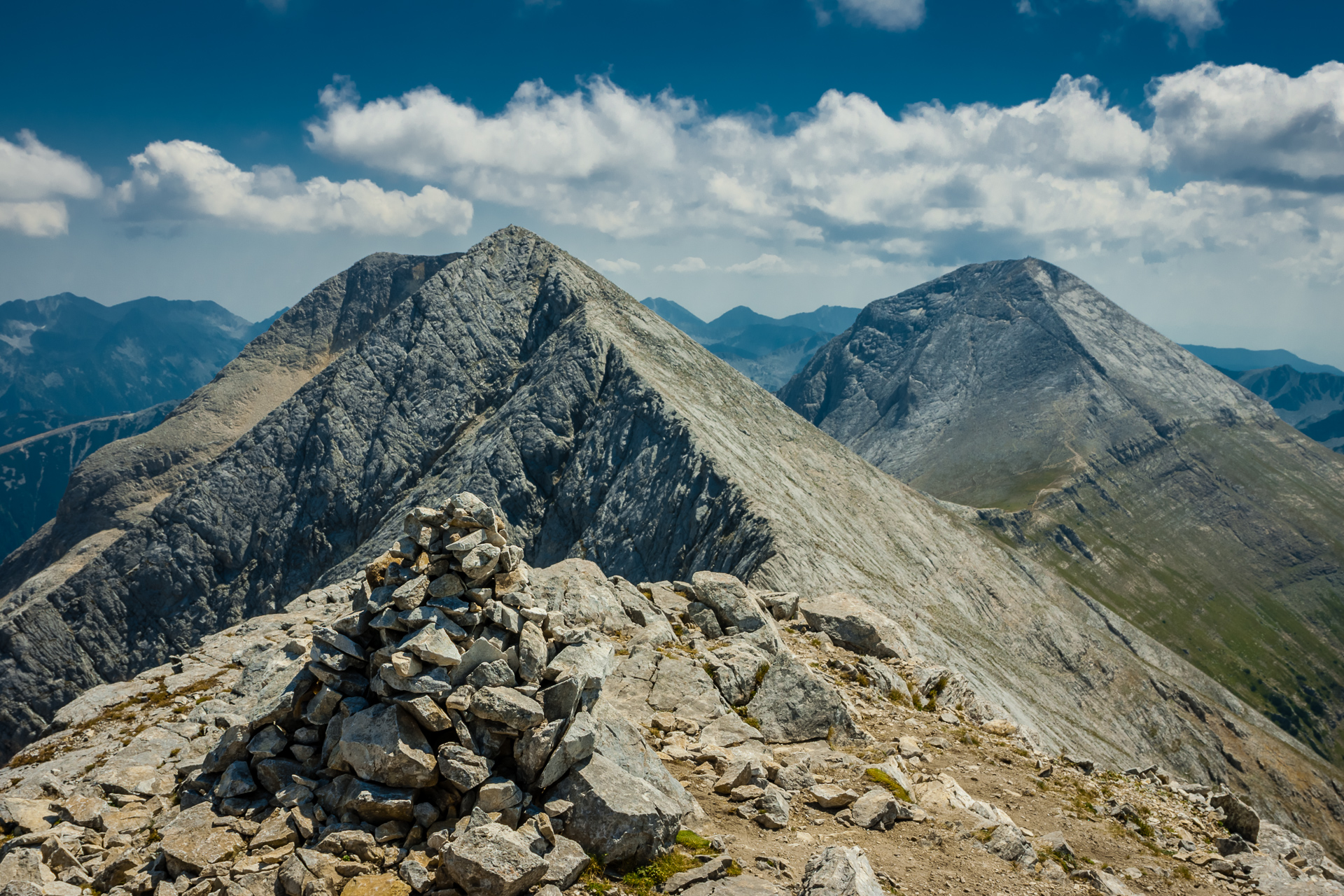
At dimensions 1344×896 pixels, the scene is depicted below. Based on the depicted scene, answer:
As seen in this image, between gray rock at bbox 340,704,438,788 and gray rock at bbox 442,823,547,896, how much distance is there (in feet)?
6.47

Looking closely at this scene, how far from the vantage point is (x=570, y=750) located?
15.3 meters

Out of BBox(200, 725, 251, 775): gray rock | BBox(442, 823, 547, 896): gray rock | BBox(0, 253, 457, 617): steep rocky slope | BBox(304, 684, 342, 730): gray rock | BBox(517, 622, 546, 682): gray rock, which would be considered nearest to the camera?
BBox(442, 823, 547, 896): gray rock

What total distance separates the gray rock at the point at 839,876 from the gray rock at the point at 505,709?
252 inches

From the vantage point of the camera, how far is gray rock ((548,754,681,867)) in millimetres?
14570

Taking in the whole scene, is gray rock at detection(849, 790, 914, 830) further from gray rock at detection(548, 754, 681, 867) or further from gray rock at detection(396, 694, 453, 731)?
gray rock at detection(396, 694, 453, 731)

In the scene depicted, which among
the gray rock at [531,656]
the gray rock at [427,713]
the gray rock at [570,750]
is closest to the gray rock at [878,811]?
the gray rock at [570,750]

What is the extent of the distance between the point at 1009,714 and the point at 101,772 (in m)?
57.9

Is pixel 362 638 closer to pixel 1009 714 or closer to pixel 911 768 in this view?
pixel 911 768

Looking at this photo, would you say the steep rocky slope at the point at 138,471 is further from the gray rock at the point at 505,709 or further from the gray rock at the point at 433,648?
the gray rock at the point at 505,709

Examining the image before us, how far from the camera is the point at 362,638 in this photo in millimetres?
16469

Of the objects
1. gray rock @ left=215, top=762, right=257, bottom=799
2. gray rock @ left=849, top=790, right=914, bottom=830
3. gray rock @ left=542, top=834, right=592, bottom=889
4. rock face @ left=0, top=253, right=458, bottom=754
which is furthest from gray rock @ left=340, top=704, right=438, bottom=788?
rock face @ left=0, top=253, right=458, bottom=754

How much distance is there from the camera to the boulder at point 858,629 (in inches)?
1179

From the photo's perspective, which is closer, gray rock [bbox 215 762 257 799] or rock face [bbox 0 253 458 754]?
gray rock [bbox 215 762 257 799]

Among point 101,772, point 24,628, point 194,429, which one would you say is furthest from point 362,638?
point 194,429
